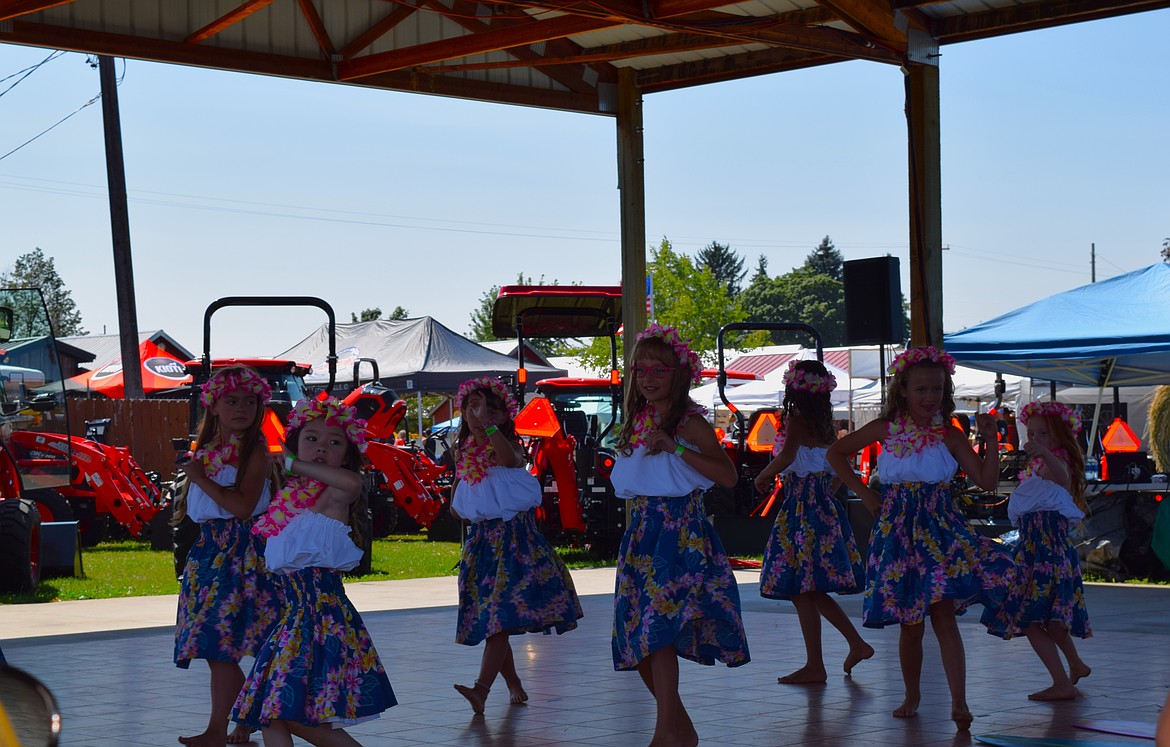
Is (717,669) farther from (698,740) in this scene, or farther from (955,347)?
(955,347)

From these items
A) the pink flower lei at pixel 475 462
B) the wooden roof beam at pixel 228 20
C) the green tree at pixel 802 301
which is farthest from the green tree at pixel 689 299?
the green tree at pixel 802 301

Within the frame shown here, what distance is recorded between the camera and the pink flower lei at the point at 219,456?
21.7ft

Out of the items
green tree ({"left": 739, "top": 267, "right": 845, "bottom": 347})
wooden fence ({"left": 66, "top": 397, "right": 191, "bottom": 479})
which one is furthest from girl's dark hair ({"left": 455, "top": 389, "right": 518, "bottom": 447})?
green tree ({"left": 739, "top": 267, "right": 845, "bottom": 347})

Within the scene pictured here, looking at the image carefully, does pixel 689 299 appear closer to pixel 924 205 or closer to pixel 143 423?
pixel 143 423

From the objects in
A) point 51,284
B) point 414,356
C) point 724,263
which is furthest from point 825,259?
point 414,356

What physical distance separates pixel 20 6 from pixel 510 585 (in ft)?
16.9

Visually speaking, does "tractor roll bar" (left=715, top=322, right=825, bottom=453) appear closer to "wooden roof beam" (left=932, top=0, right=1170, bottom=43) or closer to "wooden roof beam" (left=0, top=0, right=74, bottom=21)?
"wooden roof beam" (left=932, top=0, right=1170, bottom=43)

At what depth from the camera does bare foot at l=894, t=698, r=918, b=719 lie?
279 inches

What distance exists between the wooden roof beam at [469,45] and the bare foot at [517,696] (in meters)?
5.45

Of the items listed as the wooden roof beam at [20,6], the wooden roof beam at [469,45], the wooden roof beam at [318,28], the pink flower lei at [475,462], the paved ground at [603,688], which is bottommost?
the paved ground at [603,688]

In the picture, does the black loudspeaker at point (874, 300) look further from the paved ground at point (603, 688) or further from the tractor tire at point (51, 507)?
the tractor tire at point (51, 507)

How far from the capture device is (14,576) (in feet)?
42.2

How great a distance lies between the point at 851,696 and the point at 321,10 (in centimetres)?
739

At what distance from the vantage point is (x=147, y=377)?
97.2 feet
